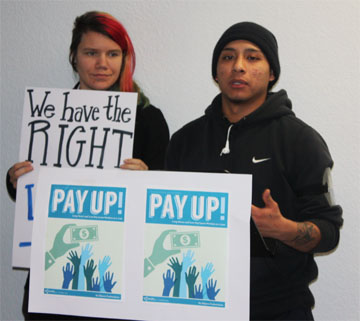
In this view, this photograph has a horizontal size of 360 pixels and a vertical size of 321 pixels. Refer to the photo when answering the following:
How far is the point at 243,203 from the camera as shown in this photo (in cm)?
98

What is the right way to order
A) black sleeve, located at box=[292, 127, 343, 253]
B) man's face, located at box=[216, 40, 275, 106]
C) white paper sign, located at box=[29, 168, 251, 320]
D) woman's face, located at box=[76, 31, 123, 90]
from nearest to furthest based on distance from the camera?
white paper sign, located at box=[29, 168, 251, 320] → black sleeve, located at box=[292, 127, 343, 253] → man's face, located at box=[216, 40, 275, 106] → woman's face, located at box=[76, 31, 123, 90]

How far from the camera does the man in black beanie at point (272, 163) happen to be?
1110mm

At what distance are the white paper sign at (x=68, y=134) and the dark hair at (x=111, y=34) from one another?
0.52ft

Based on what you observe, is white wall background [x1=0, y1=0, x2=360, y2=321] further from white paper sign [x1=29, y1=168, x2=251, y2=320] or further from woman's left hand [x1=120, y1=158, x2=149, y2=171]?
white paper sign [x1=29, y1=168, x2=251, y2=320]

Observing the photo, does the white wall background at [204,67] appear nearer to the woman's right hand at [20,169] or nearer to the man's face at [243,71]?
the man's face at [243,71]

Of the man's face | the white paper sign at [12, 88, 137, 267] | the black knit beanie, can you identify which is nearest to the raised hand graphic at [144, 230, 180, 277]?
the white paper sign at [12, 88, 137, 267]

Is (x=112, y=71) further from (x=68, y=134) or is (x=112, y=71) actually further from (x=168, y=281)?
(x=168, y=281)

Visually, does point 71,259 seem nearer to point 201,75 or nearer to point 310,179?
point 310,179

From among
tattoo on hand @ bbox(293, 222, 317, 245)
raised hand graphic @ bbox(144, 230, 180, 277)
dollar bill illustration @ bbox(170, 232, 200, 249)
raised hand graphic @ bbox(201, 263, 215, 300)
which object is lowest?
raised hand graphic @ bbox(201, 263, 215, 300)

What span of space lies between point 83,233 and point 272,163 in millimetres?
565

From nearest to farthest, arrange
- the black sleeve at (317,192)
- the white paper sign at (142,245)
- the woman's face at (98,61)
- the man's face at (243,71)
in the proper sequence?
the white paper sign at (142,245)
the black sleeve at (317,192)
the man's face at (243,71)
the woman's face at (98,61)

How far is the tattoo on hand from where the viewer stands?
1.08 metres

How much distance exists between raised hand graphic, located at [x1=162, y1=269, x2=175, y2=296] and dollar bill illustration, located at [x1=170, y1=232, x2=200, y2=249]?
0.07m

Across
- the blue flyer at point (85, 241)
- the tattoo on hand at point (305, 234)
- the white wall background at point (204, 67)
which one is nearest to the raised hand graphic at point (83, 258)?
the blue flyer at point (85, 241)
